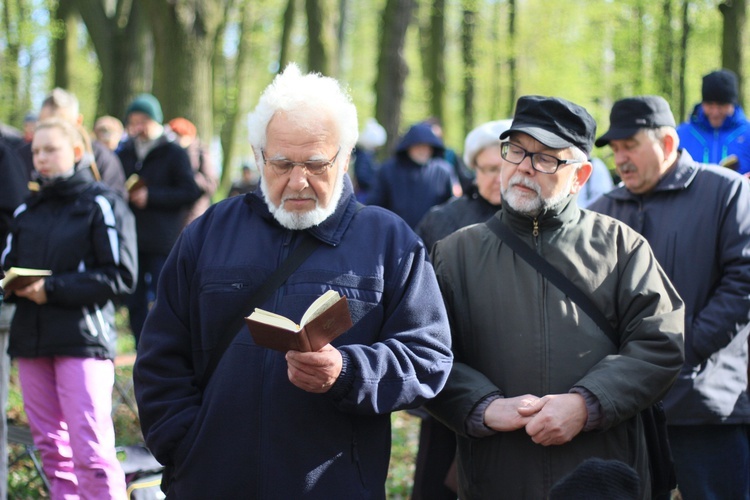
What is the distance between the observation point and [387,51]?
1609 cm

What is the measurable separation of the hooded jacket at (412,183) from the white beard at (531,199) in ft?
15.9

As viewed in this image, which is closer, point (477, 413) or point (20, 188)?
point (477, 413)

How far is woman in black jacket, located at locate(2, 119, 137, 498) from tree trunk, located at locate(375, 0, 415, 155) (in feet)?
36.1

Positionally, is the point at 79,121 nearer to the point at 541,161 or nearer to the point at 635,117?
the point at 635,117

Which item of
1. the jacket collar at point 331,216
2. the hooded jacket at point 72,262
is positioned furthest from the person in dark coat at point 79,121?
the jacket collar at point 331,216

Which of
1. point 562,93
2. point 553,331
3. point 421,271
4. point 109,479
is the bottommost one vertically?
point 109,479

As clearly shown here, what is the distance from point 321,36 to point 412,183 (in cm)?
972

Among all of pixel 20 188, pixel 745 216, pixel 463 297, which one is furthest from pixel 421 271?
pixel 20 188

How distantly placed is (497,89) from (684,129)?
22.6 metres

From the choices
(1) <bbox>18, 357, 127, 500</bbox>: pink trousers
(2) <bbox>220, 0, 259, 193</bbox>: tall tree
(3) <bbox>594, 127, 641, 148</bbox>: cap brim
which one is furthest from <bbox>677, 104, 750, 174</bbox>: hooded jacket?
(2) <bbox>220, 0, 259, 193</bbox>: tall tree

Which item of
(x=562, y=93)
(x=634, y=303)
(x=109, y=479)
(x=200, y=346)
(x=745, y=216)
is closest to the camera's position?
(x=200, y=346)

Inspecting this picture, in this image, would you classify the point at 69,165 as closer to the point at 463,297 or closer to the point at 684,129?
the point at 463,297

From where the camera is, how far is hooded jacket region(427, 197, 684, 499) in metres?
3.36

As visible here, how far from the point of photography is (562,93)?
89.8 ft
